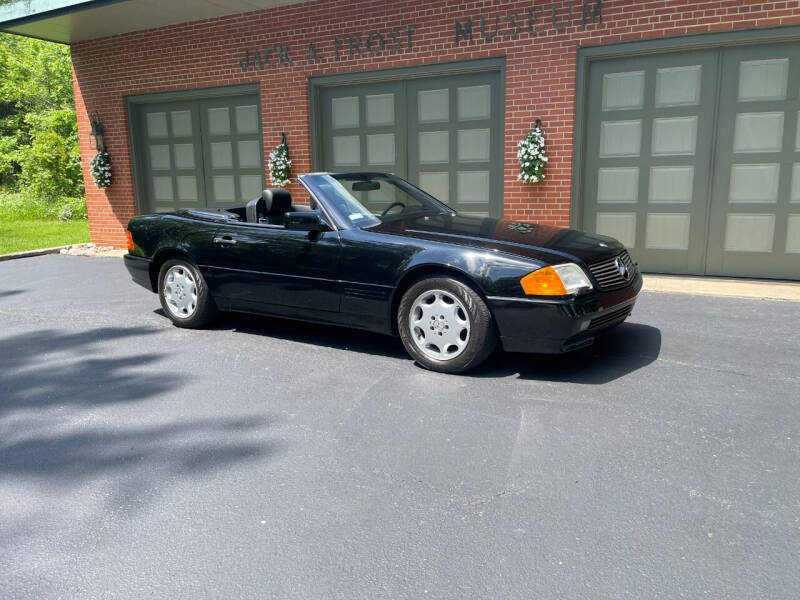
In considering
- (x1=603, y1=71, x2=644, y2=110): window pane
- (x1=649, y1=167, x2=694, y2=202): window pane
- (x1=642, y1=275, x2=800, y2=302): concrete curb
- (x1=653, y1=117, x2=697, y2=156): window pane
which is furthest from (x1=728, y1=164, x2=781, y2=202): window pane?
(x1=603, y1=71, x2=644, y2=110): window pane

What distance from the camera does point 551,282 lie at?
432cm

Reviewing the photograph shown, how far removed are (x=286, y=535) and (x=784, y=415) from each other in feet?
9.75

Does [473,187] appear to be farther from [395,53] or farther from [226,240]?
[226,240]

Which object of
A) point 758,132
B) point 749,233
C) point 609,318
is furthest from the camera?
point 749,233

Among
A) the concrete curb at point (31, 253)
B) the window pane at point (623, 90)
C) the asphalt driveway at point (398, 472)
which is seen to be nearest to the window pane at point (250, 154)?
the concrete curb at point (31, 253)

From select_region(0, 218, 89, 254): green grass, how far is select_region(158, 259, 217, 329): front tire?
7935 millimetres

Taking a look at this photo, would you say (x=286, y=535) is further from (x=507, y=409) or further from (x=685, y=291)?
(x=685, y=291)

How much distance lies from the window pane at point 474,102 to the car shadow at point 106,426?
565 centimetres

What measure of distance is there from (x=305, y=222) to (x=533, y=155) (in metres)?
4.39

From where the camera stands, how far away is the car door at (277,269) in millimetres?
5211

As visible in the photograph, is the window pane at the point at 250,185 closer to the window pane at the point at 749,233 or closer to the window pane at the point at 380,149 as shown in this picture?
the window pane at the point at 380,149

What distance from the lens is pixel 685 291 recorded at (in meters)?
7.52

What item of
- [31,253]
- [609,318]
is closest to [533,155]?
[609,318]

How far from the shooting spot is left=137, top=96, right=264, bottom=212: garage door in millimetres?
11164
